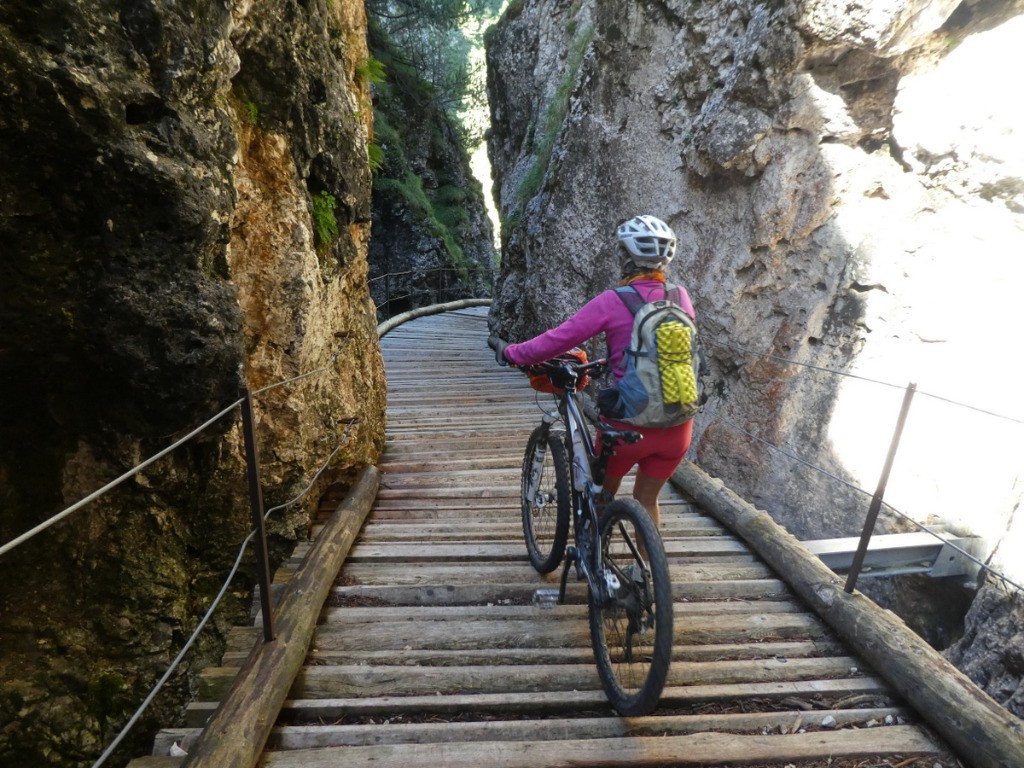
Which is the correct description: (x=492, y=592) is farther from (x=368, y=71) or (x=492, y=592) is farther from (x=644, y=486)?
(x=368, y=71)

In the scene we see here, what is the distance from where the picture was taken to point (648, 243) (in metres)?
2.73

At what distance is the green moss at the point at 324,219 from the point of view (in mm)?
4125

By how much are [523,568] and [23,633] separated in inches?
99.2

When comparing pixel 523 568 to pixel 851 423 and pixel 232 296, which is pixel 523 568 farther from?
pixel 851 423

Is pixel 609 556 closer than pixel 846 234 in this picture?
Yes

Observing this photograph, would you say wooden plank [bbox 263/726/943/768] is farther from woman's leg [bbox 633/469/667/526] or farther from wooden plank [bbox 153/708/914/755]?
woman's leg [bbox 633/469/667/526]

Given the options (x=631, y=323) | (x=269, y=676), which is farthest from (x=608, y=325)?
(x=269, y=676)

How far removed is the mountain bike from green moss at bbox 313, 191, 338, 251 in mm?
1869

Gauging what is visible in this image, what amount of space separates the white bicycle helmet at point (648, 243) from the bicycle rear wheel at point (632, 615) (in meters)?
1.08

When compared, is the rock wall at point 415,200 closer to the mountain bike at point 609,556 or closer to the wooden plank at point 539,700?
the mountain bike at point 609,556

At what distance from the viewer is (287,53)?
11.6ft

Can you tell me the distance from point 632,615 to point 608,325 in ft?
3.99

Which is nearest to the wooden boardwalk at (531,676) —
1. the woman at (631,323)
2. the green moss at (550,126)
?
the woman at (631,323)

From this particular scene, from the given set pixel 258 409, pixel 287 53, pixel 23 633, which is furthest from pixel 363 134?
pixel 23 633
